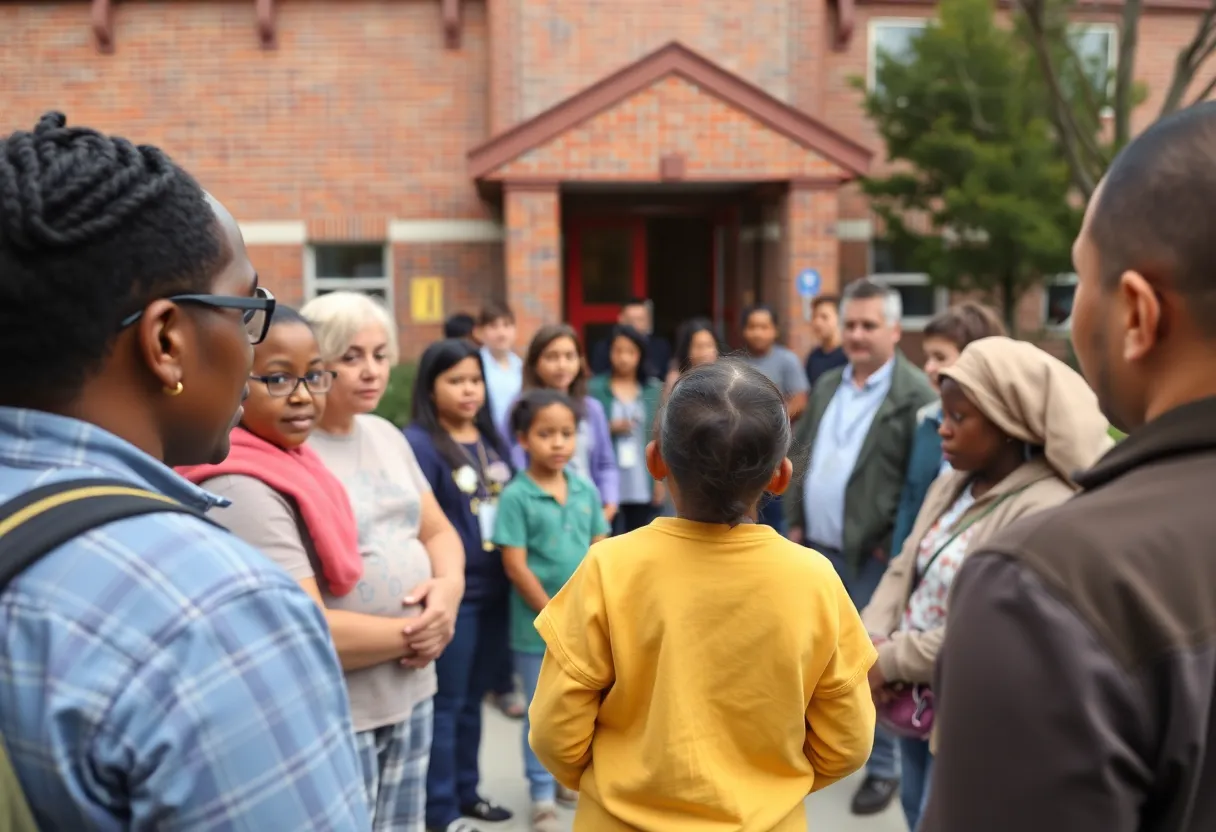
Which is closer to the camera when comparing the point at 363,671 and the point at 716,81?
the point at 363,671

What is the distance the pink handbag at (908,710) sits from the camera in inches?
111

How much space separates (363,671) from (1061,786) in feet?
6.75

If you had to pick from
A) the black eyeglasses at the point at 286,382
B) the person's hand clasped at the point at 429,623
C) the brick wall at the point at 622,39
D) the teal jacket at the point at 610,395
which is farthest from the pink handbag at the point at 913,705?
the brick wall at the point at 622,39

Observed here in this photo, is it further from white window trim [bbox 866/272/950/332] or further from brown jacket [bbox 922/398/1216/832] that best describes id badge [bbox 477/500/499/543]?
Answer: white window trim [bbox 866/272/950/332]

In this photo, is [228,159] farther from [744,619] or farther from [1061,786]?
[1061,786]

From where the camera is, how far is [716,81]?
992 centimetres

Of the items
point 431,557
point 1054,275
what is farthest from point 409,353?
point 431,557

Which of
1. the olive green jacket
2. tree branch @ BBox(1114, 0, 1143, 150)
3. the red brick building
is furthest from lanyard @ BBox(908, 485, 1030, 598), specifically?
the red brick building

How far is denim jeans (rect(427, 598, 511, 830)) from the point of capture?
364 centimetres

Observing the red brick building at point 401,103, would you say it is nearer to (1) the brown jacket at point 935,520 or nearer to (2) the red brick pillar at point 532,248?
(2) the red brick pillar at point 532,248

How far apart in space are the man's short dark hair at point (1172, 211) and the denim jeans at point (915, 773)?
232 centimetres

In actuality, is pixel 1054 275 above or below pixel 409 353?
above

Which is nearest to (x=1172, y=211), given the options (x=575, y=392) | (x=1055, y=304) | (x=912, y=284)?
(x=575, y=392)

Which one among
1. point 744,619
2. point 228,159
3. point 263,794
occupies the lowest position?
point 744,619
